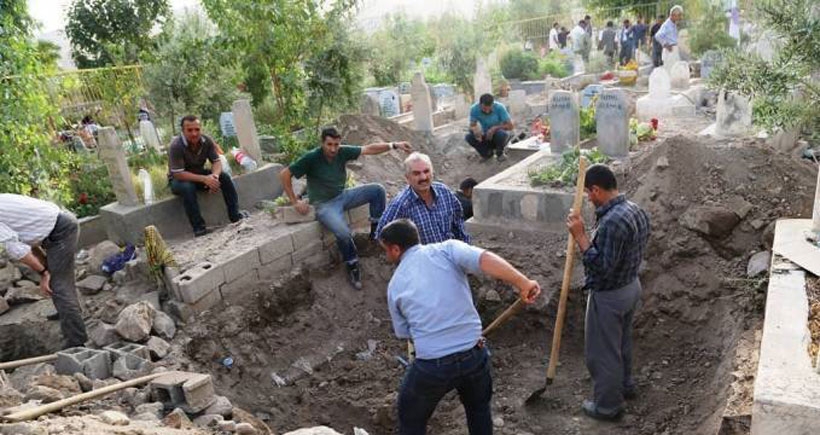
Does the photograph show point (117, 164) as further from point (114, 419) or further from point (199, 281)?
point (114, 419)

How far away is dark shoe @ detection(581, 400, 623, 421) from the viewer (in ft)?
14.3

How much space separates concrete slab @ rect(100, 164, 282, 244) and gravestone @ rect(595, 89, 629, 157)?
460 centimetres

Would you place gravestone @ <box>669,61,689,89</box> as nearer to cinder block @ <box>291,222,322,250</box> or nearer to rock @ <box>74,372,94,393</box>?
cinder block @ <box>291,222,322,250</box>

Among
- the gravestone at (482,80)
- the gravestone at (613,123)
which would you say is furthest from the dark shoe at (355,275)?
the gravestone at (482,80)

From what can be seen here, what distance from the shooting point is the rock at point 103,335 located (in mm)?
4824

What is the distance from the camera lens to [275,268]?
6184mm

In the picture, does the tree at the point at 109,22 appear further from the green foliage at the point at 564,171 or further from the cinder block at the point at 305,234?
the green foliage at the point at 564,171

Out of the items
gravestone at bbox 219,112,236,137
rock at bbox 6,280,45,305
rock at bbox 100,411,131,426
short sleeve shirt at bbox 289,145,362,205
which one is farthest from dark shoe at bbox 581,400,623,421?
gravestone at bbox 219,112,236,137

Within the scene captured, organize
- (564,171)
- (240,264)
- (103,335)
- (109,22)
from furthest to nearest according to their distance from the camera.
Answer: (109,22), (564,171), (240,264), (103,335)

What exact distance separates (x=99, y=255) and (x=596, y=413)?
520 cm

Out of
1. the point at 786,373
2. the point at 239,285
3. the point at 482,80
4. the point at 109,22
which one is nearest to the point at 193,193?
the point at 239,285

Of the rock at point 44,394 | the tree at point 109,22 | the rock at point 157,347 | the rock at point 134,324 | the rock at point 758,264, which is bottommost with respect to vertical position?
the rock at point 758,264

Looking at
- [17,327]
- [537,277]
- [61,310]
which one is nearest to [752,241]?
[537,277]

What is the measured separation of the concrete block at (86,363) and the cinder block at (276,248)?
192cm
